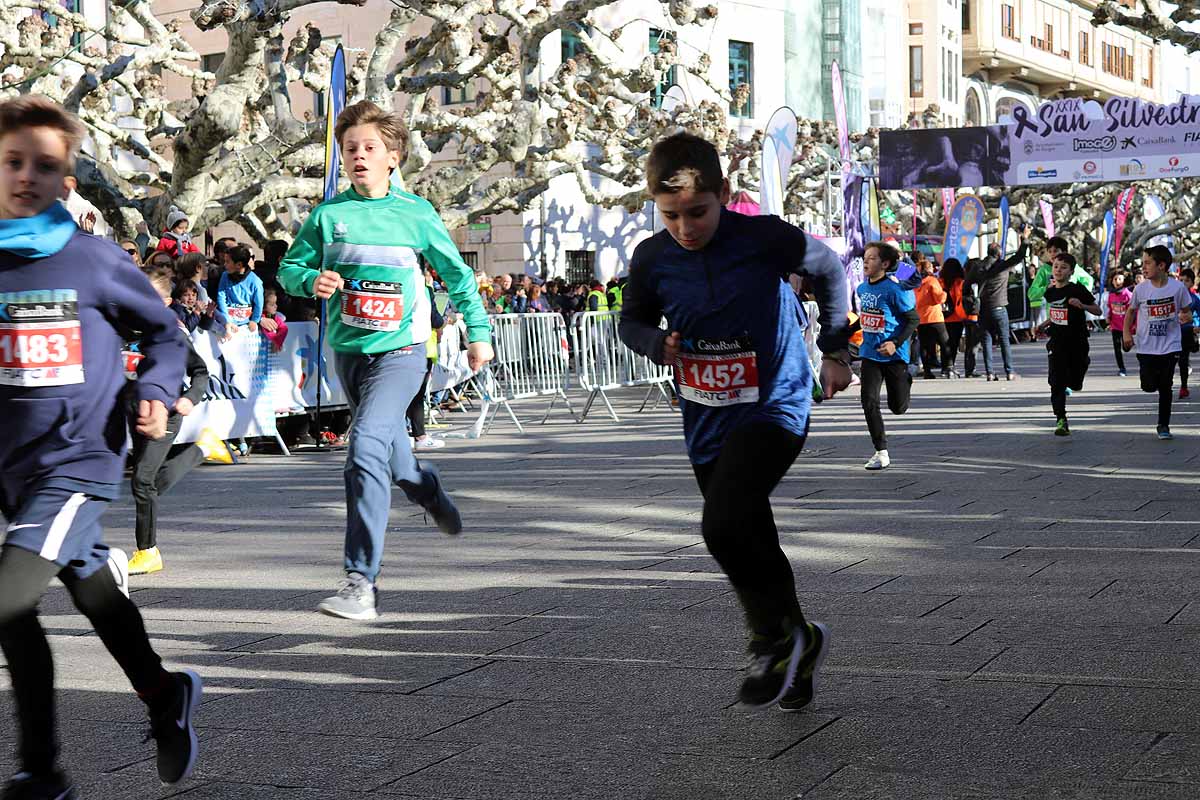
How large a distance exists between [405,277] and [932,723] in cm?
290

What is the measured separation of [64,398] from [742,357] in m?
1.85

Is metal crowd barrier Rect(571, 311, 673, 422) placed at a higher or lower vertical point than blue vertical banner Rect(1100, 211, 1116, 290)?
lower

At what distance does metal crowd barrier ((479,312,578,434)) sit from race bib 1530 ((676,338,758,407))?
10868 millimetres

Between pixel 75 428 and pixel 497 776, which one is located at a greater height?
pixel 75 428

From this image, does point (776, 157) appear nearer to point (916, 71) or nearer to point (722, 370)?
point (722, 370)

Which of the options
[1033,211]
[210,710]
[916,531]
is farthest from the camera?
[1033,211]

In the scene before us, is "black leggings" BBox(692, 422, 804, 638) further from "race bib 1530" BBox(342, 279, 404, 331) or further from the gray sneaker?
"race bib 1530" BBox(342, 279, 404, 331)

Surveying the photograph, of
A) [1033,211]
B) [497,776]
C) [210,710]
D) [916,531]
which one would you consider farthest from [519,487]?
[1033,211]

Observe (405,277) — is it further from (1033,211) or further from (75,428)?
(1033,211)

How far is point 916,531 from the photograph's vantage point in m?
8.57

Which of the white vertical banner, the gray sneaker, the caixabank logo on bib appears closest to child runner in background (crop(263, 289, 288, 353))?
the white vertical banner

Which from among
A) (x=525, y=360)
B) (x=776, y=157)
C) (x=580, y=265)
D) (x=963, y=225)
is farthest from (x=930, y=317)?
(x=580, y=265)

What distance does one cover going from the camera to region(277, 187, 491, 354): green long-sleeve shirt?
21.3ft

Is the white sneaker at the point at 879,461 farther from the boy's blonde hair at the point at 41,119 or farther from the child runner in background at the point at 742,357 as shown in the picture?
the boy's blonde hair at the point at 41,119
